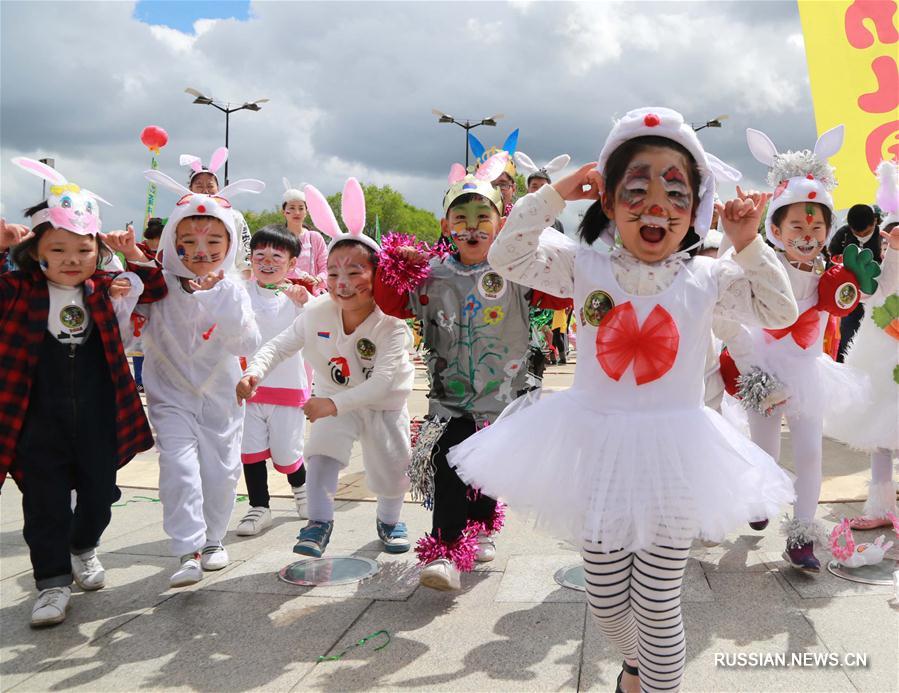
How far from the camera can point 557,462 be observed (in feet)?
7.92

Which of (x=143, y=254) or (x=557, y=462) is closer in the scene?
(x=557, y=462)

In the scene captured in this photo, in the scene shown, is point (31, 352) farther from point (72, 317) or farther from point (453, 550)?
point (453, 550)

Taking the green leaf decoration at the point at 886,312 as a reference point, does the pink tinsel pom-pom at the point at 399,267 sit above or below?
above

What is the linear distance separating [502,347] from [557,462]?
135cm

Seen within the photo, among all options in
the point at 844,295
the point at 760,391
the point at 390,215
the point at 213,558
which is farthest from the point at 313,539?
the point at 390,215

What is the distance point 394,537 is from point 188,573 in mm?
1173

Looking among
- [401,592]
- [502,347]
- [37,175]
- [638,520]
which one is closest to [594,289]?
[638,520]

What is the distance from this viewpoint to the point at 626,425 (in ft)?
7.89

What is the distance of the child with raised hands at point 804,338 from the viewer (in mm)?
3818

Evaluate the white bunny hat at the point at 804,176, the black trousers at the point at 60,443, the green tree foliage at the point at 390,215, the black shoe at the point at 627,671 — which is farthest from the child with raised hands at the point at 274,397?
the green tree foliage at the point at 390,215

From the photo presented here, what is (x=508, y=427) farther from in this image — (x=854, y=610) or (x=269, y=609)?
(x=854, y=610)

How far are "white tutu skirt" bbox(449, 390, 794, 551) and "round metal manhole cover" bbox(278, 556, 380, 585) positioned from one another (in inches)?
61.0

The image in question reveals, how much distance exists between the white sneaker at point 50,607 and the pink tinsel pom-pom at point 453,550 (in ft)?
5.29

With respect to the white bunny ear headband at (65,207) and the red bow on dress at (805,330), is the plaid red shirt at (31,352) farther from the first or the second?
the red bow on dress at (805,330)
